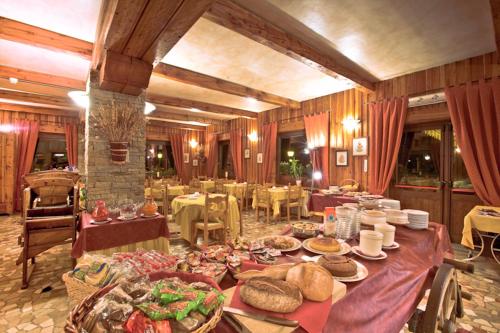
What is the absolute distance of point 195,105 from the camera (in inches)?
272

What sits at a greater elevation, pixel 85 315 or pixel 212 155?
pixel 212 155

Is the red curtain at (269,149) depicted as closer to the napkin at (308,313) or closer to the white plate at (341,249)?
the white plate at (341,249)

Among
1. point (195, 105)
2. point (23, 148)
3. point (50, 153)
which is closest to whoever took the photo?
point (195, 105)

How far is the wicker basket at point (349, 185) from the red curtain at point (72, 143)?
325 inches

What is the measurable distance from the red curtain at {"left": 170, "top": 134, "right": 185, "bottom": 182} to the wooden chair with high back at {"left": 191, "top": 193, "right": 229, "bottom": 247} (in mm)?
6901

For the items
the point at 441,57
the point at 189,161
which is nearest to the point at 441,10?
the point at 441,57

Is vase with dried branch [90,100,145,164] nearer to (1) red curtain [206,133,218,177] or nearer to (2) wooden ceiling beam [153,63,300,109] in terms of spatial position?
(2) wooden ceiling beam [153,63,300,109]

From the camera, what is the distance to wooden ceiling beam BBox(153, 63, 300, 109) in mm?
4350

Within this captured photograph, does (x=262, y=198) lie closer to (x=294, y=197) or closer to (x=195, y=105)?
(x=294, y=197)

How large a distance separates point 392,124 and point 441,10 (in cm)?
228

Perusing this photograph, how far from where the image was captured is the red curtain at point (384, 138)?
477 centimetres

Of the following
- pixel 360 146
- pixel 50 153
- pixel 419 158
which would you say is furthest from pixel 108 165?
pixel 50 153

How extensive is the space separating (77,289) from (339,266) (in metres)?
1.01

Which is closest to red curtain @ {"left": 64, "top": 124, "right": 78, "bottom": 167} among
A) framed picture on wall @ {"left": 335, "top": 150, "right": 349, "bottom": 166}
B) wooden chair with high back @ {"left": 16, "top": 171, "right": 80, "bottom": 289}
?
wooden chair with high back @ {"left": 16, "top": 171, "right": 80, "bottom": 289}
